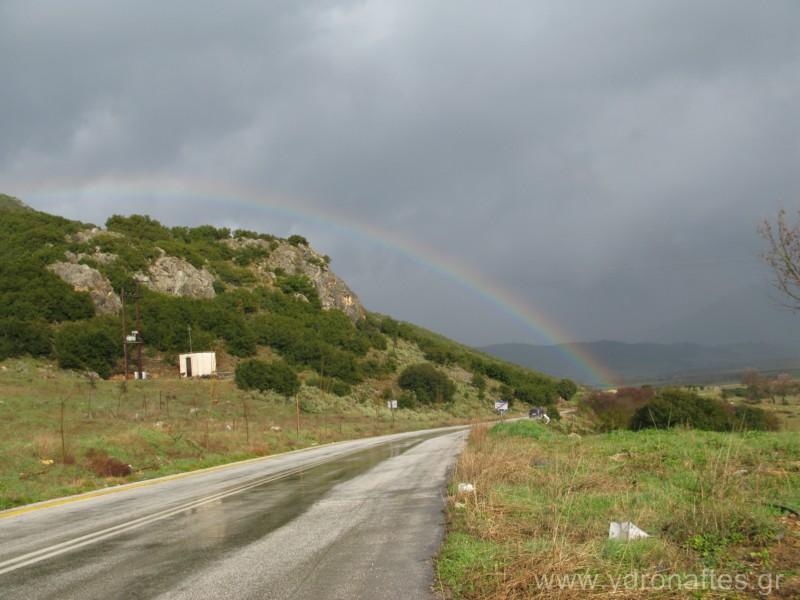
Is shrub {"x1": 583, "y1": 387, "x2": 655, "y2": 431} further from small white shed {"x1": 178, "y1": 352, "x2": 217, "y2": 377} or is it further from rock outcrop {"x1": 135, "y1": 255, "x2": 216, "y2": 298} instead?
rock outcrop {"x1": 135, "y1": 255, "x2": 216, "y2": 298}

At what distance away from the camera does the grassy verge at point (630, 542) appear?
580 centimetres

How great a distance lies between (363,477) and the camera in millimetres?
17562

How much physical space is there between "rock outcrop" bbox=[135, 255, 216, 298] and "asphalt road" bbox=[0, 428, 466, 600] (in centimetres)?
6632

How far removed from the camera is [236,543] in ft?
29.5

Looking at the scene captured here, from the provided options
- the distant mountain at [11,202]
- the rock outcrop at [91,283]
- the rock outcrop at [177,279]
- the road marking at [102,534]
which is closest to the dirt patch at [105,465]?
the road marking at [102,534]

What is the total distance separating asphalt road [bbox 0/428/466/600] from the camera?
677cm

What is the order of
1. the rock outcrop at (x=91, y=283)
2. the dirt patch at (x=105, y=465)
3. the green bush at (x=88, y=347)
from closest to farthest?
the dirt patch at (x=105, y=465) → the green bush at (x=88, y=347) → the rock outcrop at (x=91, y=283)

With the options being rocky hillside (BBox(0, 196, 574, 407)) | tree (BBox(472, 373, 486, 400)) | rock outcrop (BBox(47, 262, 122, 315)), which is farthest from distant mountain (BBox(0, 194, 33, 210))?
tree (BBox(472, 373, 486, 400))

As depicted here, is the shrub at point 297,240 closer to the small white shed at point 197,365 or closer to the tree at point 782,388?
the small white shed at point 197,365

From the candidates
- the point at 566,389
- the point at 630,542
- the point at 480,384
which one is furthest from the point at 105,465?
the point at 566,389

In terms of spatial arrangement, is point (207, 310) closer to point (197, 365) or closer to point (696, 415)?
point (197, 365)

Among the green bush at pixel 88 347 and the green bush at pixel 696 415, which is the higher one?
the green bush at pixel 88 347

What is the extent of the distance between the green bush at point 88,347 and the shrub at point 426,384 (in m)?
35.6

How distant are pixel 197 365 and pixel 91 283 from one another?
62.9 ft
